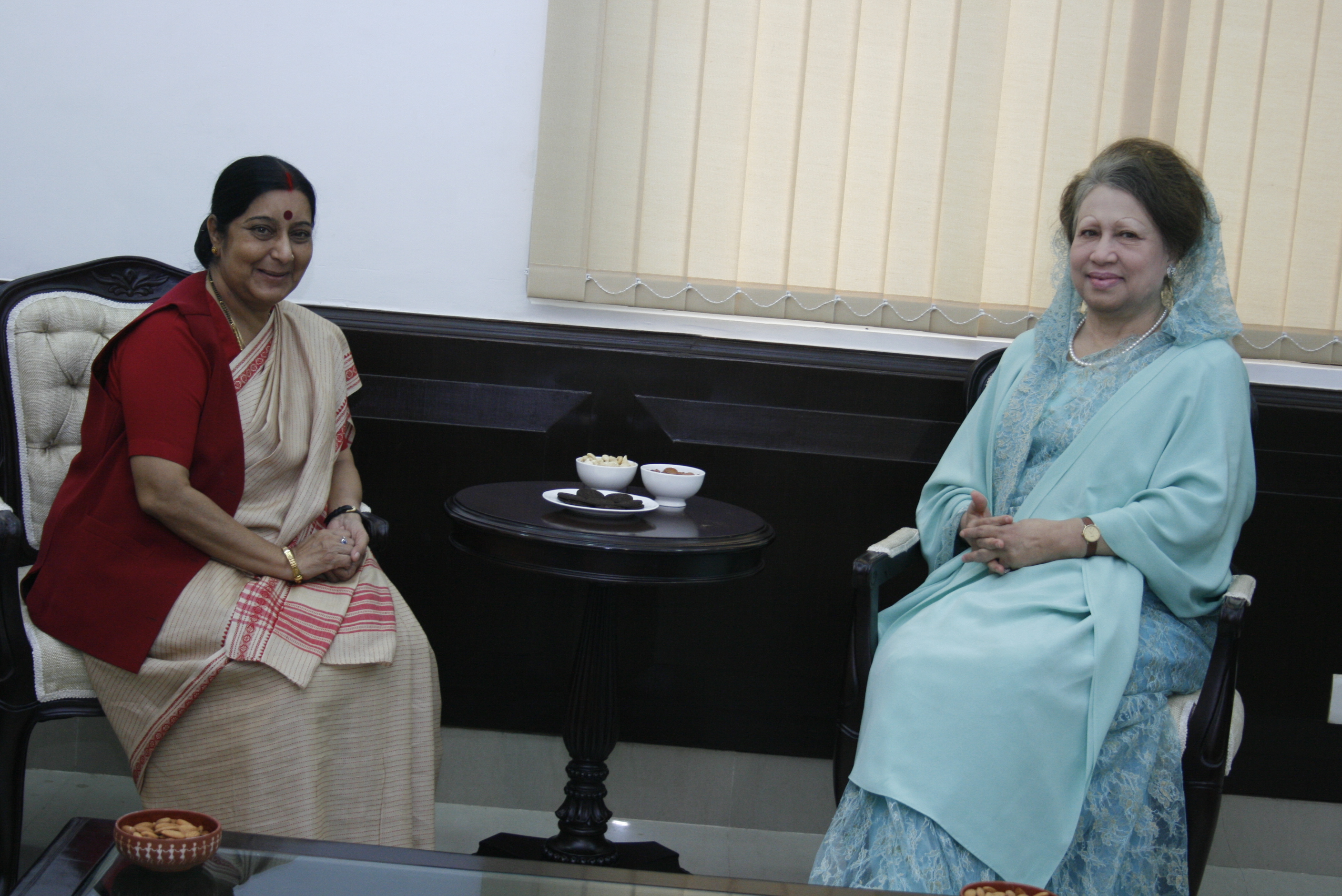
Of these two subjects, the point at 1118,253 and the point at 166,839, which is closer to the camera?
the point at 166,839

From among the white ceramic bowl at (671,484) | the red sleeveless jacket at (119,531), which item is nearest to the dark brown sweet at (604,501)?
the white ceramic bowl at (671,484)

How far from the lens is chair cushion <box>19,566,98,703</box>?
1.93m

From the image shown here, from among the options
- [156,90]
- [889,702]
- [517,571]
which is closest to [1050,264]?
[889,702]

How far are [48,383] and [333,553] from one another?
30.5 inches

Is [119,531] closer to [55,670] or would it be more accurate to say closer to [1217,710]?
[55,670]

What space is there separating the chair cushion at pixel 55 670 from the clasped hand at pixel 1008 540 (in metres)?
1.63

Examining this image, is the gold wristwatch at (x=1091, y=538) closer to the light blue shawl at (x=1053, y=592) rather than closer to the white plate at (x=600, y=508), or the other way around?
the light blue shawl at (x=1053, y=592)

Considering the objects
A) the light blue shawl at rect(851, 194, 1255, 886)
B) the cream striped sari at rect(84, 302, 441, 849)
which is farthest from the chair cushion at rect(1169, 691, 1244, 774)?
the cream striped sari at rect(84, 302, 441, 849)

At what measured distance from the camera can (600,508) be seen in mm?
2141

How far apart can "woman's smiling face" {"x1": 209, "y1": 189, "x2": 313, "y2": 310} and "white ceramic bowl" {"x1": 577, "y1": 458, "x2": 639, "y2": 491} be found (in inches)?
26.6

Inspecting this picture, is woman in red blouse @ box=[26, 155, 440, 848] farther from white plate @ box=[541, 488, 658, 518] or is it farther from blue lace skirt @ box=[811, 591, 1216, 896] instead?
blue lace skirt @ box=[811, 591, 1216, 896]

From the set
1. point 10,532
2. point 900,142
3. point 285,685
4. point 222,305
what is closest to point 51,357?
point 222,305

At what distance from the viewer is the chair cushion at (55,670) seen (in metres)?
1.93

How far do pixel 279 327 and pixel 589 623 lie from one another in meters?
0.86
